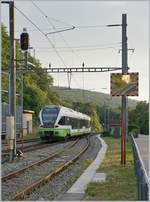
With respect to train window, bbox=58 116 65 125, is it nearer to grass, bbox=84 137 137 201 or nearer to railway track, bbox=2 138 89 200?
railway track, bbox=2 138 89 200


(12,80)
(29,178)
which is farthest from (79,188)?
(12,80)

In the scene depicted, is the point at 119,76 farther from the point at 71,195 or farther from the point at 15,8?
the point at 71,195

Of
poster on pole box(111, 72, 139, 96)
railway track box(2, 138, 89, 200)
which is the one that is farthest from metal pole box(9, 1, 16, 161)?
poster on pole box(111, 72, 139, 96)

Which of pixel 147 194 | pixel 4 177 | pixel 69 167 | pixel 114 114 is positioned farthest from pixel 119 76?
pixel 114 114

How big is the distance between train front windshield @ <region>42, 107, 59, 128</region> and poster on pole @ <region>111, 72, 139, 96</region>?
2421 centimetres

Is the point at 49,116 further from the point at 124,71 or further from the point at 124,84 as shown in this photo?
the point at 124,84

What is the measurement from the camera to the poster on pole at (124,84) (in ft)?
66.3

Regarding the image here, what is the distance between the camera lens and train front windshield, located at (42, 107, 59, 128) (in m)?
44.4

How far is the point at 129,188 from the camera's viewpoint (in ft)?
46.0

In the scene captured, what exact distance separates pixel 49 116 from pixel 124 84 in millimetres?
24576

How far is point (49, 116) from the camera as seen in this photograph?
44531 millimetres

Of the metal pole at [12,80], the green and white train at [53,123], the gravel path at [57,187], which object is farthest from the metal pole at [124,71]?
the green and white train at [53,123]

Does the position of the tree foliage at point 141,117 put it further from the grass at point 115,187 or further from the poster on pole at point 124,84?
the grass at point 115,187

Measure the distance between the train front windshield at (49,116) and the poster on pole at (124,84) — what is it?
24.2m
